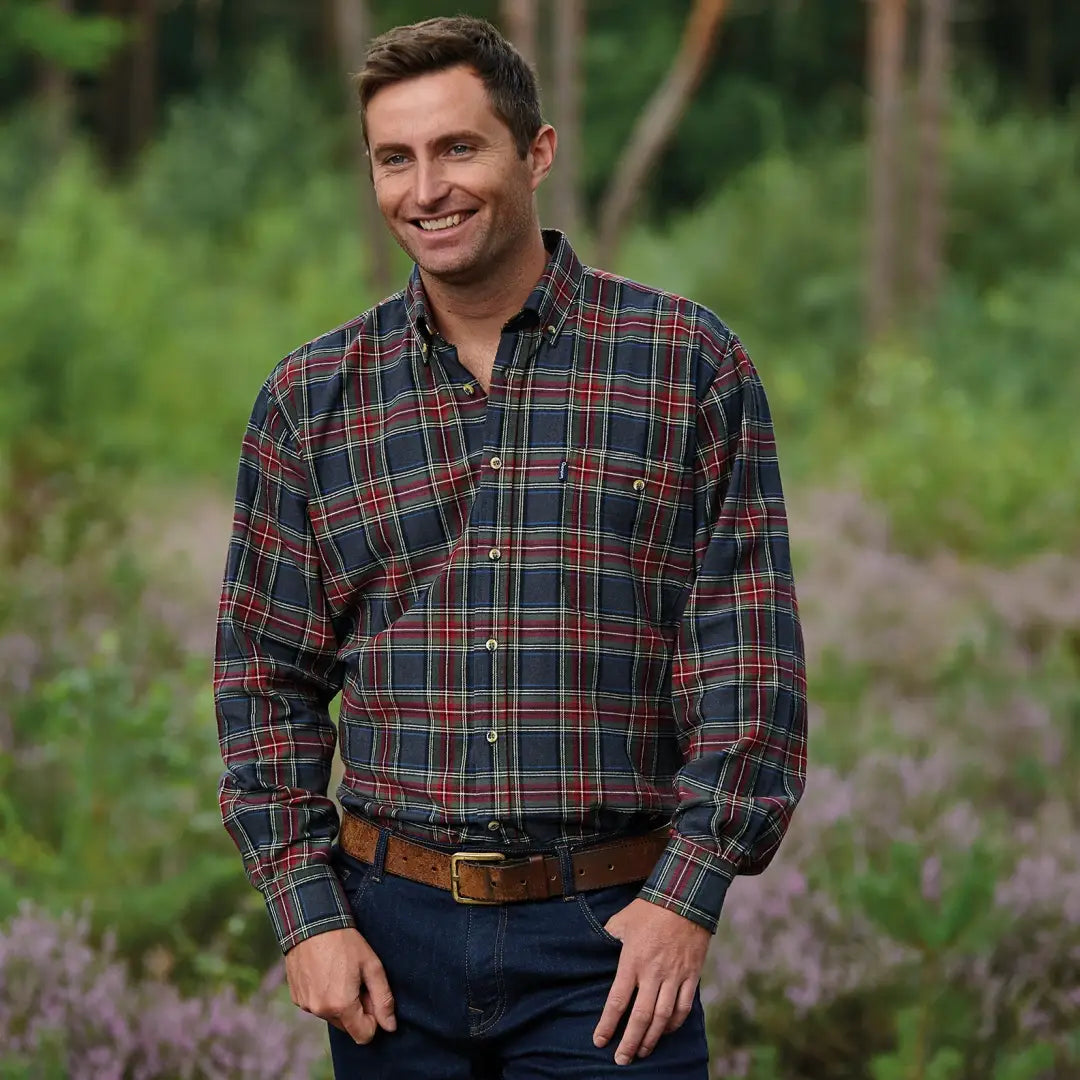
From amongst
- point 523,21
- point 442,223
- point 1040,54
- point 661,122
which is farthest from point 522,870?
point 1040,54

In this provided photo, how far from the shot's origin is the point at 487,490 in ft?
8.65

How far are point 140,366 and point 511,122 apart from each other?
10.4 m

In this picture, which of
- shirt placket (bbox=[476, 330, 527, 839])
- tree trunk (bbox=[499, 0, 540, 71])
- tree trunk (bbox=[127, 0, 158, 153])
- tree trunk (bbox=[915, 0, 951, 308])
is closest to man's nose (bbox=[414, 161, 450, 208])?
shirt placket (bbox=[476, 330, 527, 839])

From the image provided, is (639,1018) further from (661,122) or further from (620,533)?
(661,122)

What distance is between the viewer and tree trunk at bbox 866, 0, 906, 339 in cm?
2047

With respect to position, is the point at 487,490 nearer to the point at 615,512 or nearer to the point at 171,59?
the point at 615,512

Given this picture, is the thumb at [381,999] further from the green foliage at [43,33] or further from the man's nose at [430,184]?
the green foliage at [43,33]

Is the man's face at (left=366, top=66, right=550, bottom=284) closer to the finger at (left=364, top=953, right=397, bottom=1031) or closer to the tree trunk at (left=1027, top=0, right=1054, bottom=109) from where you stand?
the finger at (left=364, top=953, right=397, bottom=1031)

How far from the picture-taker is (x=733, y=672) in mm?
2568

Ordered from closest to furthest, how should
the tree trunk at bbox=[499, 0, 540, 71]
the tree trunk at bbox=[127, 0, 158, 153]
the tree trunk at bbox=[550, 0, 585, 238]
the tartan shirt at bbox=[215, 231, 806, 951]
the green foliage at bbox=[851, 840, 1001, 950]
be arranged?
the tartan shirt at bbox=[215, 231, 806, 951] < the green foliage at bbox=[851, 840, 1001, 950] < the tree trunk at bbox=[499, 0, 540, 71] < the tree trunk at bbox=[550, 0, 585, 238] < the tree trunk at bbox=[127, 0, 158, 153]

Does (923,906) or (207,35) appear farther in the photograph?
(207,35)

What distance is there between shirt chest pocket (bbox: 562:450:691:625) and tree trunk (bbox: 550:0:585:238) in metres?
12.6

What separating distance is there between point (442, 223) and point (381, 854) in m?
0.93

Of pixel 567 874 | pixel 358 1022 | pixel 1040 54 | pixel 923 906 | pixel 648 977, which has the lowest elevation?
pixel 1040 54
